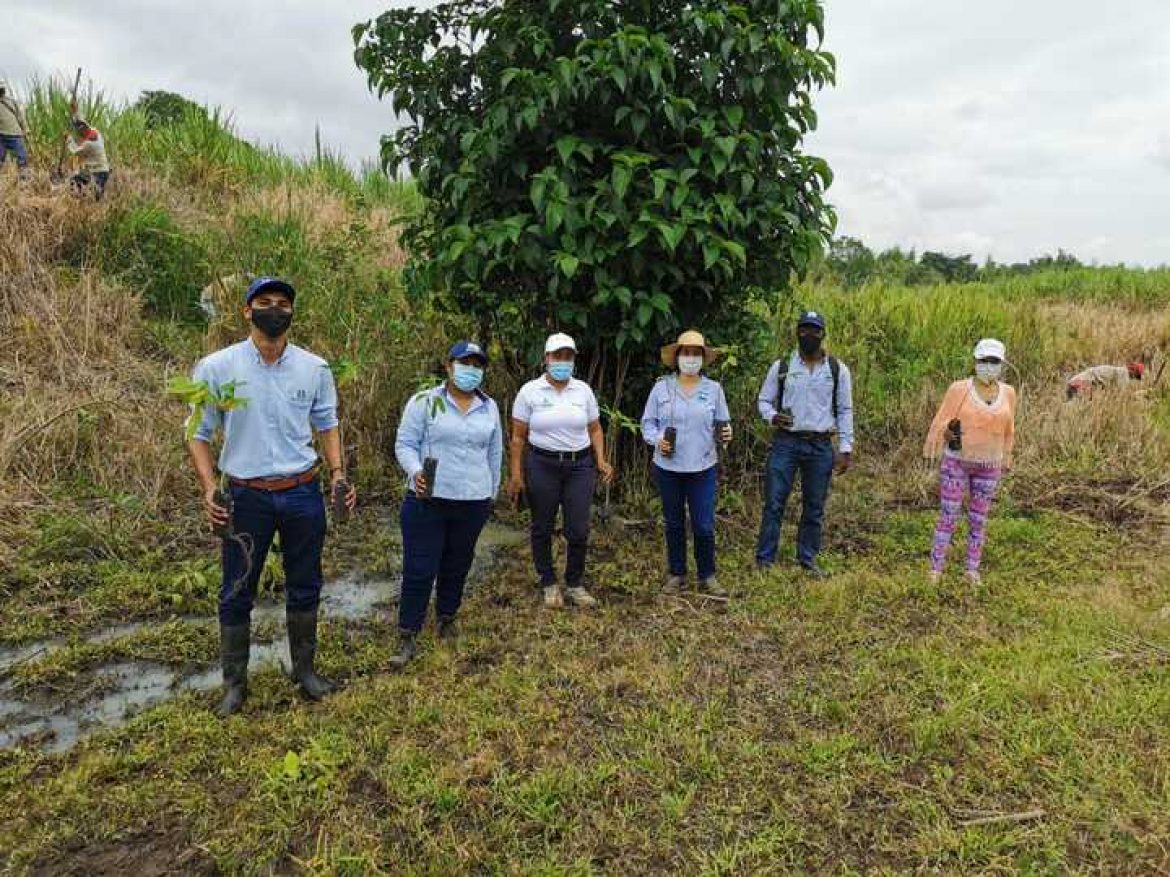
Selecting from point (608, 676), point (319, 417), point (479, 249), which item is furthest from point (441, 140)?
point (608, 676)

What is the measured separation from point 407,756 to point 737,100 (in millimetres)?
4323

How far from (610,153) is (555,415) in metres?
1.74


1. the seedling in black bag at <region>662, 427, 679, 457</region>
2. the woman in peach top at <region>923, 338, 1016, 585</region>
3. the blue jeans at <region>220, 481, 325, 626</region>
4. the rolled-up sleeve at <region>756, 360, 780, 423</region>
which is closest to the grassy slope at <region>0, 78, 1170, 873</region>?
the blue jeans at <region>220, 481, 325, 626</region>

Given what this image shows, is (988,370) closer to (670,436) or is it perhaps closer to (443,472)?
(670,436)

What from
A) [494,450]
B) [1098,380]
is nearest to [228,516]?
[494,450]

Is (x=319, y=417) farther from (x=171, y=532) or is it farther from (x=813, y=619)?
(x=813, y=619)

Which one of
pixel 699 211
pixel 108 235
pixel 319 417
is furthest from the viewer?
pixel 108 235

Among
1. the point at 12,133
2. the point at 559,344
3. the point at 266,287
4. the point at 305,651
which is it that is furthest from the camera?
the point at 12,133

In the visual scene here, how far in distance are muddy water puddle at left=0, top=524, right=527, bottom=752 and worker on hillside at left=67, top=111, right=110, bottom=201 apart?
6.55 metres

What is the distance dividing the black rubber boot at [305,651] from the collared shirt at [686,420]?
2.13m

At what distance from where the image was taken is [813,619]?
14.9 feet

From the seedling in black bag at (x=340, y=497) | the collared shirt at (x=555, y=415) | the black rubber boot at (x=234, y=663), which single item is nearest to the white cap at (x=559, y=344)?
the collared shirt at (x=555, y=415)

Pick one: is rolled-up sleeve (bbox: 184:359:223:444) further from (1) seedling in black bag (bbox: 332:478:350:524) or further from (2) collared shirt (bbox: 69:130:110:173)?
(2) collared shirt (bbox: 69:130:110:173)

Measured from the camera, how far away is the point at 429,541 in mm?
3990
